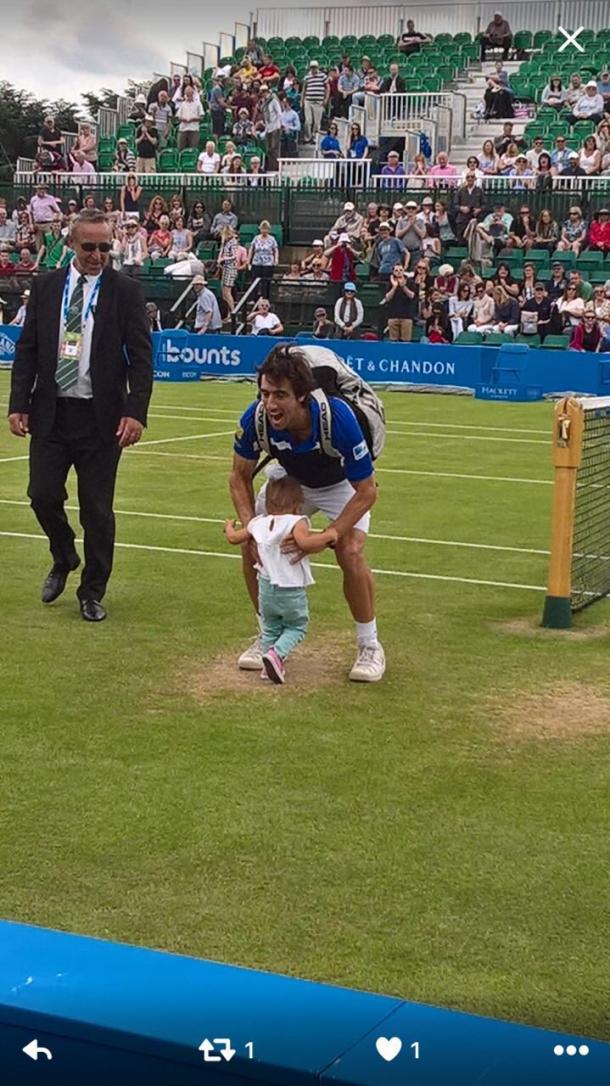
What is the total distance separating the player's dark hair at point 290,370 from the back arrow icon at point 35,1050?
192 inches

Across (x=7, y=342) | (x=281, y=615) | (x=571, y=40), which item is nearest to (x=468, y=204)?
(x=7, y=342)

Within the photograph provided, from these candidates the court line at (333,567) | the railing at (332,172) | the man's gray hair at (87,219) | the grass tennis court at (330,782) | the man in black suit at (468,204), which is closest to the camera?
the grass tennis court at (330,782)

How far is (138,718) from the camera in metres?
6.57

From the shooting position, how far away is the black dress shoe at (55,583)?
898 centimetres

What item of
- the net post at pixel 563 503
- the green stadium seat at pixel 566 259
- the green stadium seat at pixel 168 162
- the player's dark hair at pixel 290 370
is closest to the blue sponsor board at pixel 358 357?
the green stadium seat at pixel 566 259

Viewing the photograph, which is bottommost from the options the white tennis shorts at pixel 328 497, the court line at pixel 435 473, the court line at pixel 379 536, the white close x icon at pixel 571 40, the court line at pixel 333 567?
the court line at pixel 435 473

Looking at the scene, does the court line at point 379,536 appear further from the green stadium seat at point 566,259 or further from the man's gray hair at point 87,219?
the green stadium seat at point 566,259

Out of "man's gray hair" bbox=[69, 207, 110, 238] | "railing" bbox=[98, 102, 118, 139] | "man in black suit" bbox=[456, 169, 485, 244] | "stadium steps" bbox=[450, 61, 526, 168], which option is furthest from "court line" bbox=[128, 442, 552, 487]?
"railing" bbox=[98, 102, 118, 139]

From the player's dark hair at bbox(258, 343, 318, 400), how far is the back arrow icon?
16.0ft

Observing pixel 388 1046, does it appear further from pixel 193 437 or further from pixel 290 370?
pixel 193 437

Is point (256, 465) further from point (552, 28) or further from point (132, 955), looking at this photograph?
point (552, 28)

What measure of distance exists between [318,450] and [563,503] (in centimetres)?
182

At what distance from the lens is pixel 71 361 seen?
8.40m

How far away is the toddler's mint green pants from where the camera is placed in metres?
7.08
